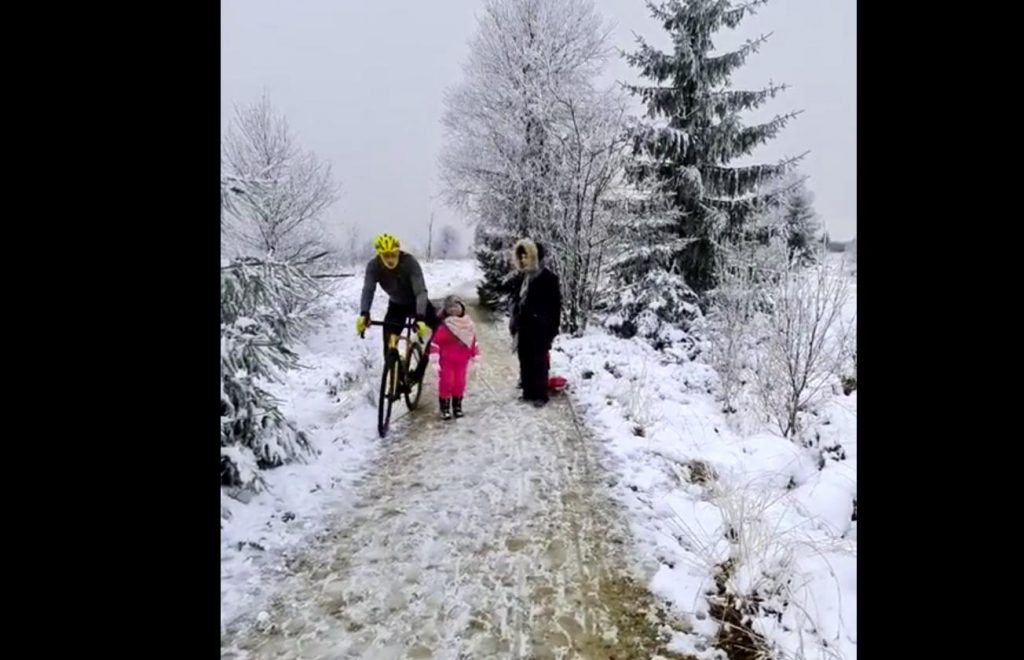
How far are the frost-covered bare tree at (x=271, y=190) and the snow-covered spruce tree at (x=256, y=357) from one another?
0.25 ft

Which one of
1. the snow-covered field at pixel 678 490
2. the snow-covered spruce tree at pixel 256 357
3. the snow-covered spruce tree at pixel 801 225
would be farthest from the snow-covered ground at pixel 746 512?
the snow-covered spruce tree at pixel 256 357

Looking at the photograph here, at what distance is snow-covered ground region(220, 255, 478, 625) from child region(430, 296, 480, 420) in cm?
35

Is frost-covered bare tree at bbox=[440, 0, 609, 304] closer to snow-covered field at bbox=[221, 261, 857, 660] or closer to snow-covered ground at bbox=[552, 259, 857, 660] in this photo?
snow-covered field at bbox=[221, 261, 857, 660]

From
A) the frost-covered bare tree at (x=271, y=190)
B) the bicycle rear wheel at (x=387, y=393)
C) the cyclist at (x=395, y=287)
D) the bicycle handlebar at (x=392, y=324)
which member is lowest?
the bicycle rear wheel at (x=387, y=393)

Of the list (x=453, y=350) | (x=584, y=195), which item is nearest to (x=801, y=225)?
(x=584, y=195)

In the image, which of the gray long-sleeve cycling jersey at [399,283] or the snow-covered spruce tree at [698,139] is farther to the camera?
the gray long-sleeve cycling jersey at [399,283]

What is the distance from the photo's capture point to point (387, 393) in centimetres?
258

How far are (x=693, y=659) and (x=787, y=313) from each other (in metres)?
1.79

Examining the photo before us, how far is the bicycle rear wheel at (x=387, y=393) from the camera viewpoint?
95.1 inches

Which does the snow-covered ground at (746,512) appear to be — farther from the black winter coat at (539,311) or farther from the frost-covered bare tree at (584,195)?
the frost-covered bare tree at (584,195)

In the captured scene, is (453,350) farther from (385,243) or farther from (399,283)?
(385,243)
